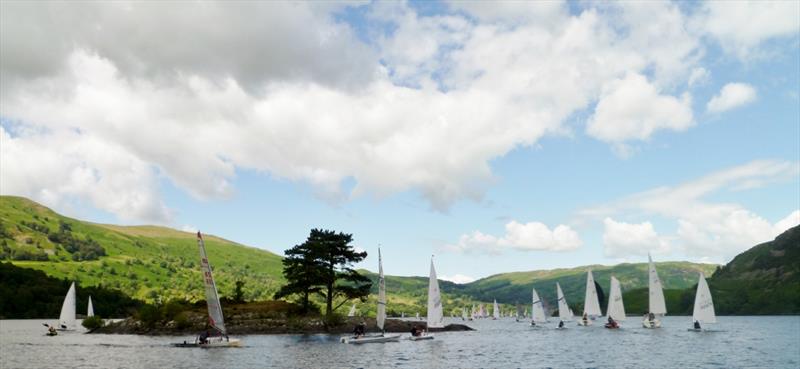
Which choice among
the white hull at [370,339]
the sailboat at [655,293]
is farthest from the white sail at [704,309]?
the white hull at [370,339]

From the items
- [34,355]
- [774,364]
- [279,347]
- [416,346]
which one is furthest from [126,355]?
[774,364]

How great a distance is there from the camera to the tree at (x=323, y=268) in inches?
4072

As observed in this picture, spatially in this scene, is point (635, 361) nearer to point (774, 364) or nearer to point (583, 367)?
point (583, 367)

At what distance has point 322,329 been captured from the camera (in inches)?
4119

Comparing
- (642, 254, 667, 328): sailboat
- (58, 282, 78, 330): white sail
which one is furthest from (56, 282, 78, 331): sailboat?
(642, 254, 667, 328): sailboat

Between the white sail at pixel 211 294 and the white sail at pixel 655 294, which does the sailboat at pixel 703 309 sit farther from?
the white sail at pixel 211 294

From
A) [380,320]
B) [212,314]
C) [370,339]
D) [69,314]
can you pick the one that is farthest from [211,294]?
[69,314]

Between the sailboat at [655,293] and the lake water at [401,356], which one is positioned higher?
the sailboat at [655,293]

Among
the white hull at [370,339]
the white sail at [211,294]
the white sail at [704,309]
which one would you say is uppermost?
the white sail at [211,294]

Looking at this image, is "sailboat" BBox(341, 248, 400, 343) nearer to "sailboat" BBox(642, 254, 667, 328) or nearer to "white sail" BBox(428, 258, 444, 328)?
"white sail" BBox(428, 258, 444, 328)

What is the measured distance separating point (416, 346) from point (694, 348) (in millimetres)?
36563

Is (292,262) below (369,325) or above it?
above

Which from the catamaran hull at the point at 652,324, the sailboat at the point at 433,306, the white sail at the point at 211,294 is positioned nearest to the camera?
the white sail at the point at 211,294

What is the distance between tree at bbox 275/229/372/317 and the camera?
10344cm
